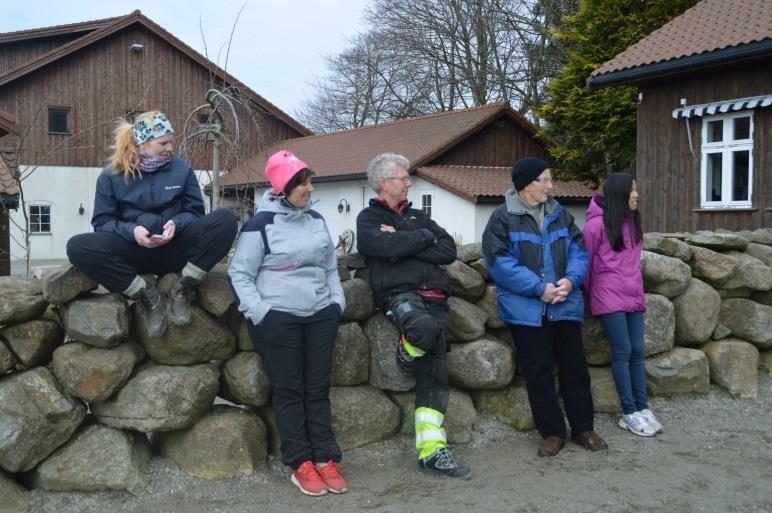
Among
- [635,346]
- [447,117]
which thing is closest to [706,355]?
[635,346]

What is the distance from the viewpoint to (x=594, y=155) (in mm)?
19125

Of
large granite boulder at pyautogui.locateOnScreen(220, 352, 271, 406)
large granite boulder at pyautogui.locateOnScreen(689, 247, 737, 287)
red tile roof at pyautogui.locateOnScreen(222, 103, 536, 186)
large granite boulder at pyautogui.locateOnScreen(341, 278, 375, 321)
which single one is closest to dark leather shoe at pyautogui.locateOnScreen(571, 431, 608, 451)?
large granite boulder at pyautogui.locateOnScreen(341, 278, 375, 321)

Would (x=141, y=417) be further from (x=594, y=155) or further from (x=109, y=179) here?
(x=594, y=155)

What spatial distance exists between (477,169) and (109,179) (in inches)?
796

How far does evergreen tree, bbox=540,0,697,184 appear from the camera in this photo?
1719 cm

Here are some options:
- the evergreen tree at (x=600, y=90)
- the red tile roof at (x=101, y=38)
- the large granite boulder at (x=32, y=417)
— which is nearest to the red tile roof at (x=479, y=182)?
the evergreen tree at (x=600, y=90)

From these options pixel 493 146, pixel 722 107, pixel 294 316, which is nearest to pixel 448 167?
pixel 493 146

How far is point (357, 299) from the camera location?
4.58 meters

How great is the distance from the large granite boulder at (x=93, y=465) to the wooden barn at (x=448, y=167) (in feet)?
54.8

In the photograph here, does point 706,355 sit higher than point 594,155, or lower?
lower

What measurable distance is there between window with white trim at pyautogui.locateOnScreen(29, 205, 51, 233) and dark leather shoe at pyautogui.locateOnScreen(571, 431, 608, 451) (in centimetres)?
2696

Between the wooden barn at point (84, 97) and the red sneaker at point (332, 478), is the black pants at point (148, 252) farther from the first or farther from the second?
the wooden barn at point (84, 97)

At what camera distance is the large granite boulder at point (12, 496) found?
12.4 ft

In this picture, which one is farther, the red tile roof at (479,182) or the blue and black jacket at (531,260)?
the red tile roof at (479,182)
